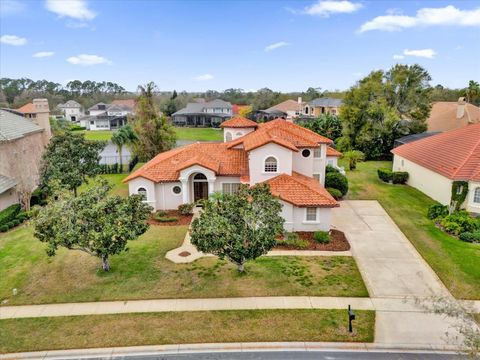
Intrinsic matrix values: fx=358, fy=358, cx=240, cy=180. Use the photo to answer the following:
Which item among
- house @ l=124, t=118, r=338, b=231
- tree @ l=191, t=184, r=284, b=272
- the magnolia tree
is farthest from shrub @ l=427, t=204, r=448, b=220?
the magnolia tree

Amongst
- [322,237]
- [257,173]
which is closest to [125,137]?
[257,173]

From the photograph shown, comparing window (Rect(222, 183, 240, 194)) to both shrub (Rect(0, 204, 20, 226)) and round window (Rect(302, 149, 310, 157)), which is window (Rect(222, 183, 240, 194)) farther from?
shrub (Rect(0, 204, 20, 226))

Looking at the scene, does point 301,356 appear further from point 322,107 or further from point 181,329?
point 322,107

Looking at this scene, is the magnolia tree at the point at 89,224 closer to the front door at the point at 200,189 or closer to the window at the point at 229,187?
the front door at the point at 200,189

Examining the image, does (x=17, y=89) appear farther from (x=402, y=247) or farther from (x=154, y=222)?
(x=402, y=247)

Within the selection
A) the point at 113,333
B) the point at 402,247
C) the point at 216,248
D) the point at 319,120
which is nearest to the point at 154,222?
the point at 216,248
